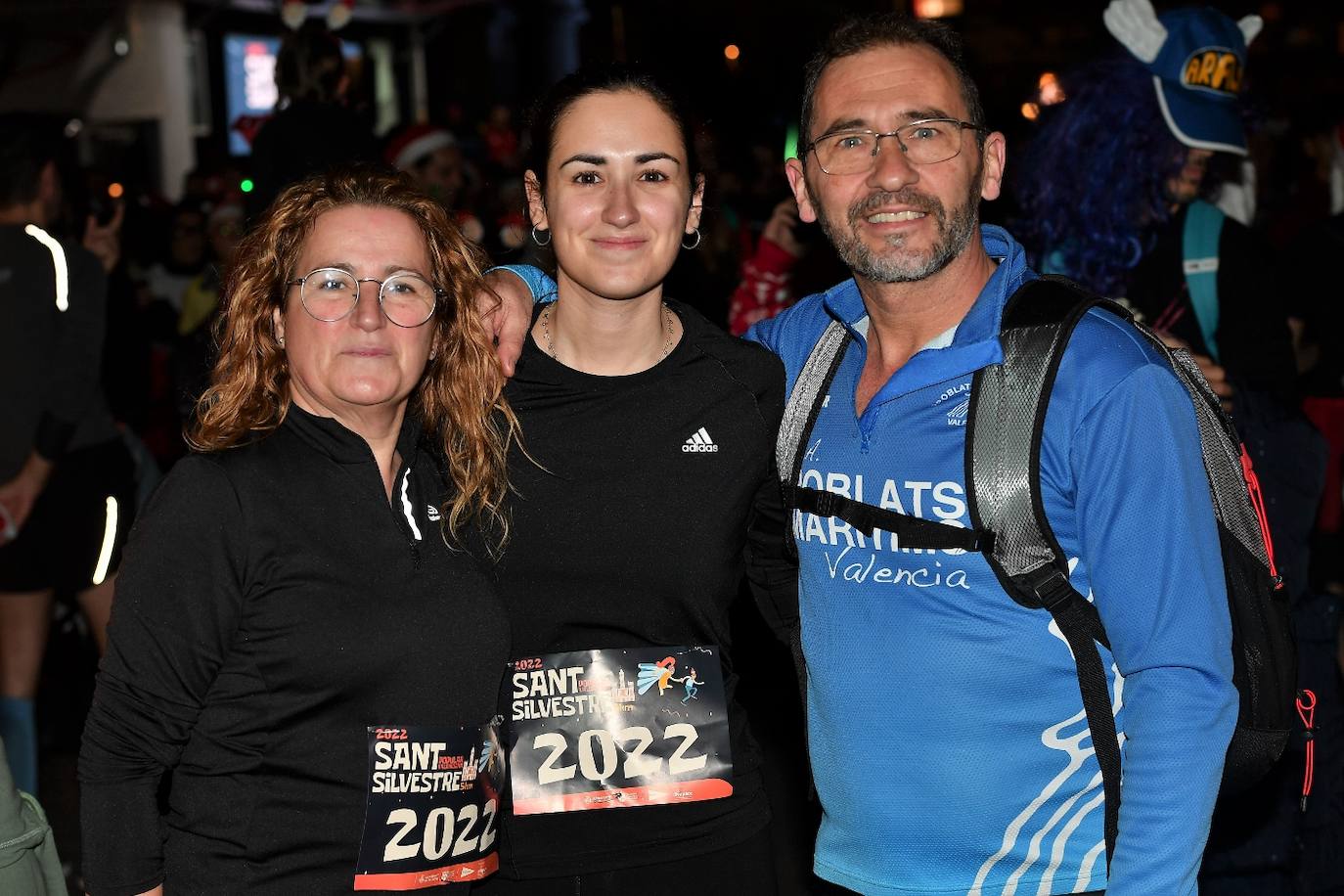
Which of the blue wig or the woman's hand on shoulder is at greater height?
the blue wig

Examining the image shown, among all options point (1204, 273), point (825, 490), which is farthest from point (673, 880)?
point (1204, 273)

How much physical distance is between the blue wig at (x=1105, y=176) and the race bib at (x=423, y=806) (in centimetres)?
242

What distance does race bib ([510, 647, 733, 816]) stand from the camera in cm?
250

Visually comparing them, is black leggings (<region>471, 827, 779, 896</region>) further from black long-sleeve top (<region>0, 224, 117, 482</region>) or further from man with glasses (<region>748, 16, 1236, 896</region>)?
black long-sleeve top (<region>0, 224, 117, 482</region>)

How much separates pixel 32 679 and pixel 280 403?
9.46ft

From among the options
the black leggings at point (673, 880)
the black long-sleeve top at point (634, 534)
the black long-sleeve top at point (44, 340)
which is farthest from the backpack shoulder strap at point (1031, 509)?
the black long-sleeve top at point (44, 340)

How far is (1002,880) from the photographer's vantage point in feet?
7.49

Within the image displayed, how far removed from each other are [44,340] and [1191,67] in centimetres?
360

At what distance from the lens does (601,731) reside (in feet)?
8.23

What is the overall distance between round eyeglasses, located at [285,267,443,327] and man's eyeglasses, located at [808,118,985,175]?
797 millimetres

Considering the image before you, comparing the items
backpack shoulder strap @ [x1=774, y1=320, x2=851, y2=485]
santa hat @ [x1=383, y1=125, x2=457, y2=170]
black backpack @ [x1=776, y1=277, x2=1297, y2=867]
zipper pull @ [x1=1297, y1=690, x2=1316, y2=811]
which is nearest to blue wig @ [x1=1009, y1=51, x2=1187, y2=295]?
zipper pull @ [x1=1297, y1=690, x2=1316, y2=811]

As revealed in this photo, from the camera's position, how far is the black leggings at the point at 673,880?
8.30 feet

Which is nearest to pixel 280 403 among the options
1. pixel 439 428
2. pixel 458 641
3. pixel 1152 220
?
pixel 439 428

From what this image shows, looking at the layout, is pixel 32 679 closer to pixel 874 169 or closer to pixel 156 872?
pixel 156 872
